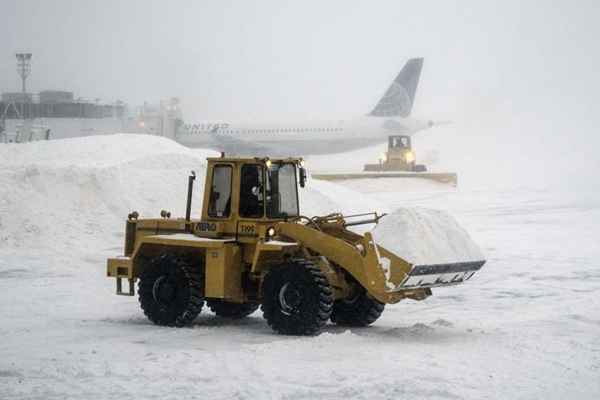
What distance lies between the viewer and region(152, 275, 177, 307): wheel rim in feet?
46.3

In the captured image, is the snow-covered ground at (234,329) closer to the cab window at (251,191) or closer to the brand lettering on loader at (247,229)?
the brand lettering on loader at (247,229)

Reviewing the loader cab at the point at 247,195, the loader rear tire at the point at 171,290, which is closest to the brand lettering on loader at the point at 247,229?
the loader cab at the point at 247,195

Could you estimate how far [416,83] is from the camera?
75.4m

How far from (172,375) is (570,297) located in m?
8.90

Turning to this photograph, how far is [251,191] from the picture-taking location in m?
14.1

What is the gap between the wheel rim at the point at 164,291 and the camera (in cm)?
1412

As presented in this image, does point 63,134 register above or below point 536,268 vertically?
above

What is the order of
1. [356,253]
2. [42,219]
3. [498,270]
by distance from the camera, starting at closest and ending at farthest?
1. [356,253]
2. [498,270]
3. [42,219]

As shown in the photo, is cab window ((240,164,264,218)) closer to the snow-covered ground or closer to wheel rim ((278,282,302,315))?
wheel rim ((278,282,302,315))

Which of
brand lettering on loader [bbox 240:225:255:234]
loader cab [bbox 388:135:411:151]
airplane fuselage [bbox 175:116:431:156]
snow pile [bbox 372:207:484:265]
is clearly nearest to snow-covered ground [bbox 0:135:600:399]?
snow pile [bbox 372:207:484:265]

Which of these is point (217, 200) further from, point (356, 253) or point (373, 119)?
point (373, 119)

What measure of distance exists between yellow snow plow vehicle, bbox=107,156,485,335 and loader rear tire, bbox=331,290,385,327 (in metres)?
0.02

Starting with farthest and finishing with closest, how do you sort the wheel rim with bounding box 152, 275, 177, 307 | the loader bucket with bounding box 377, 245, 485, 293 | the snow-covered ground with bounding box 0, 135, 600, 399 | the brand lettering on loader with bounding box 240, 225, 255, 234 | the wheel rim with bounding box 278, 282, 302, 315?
1. the wheel rim with bounding box 152, 275, 177, 307
2. the brand lettering on loader with bounding box 240, 225, 255, 234
3. the wheel rim with bounding box 278, 282, 302, 315
4. the loader bucket with bounding box 377, 245, 485, 293
5. the snow-covered ground with bounding box 0, 135, 600, 399

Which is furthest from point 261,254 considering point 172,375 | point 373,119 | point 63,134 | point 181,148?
point 63,134
